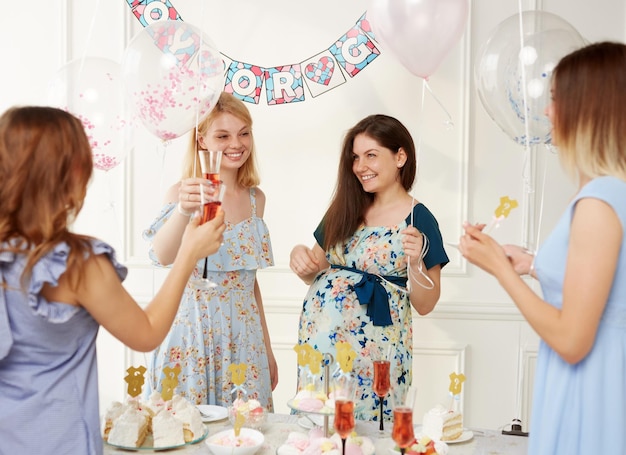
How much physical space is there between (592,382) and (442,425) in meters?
0.55

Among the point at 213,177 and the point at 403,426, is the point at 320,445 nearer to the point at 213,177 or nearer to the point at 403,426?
the point at 403,426

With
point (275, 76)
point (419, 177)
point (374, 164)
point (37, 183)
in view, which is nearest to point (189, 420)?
point (37, 183)

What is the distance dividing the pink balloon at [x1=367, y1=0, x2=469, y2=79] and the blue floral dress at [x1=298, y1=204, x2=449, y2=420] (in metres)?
0.59

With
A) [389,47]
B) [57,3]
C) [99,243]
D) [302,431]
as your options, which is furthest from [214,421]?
[57,3]

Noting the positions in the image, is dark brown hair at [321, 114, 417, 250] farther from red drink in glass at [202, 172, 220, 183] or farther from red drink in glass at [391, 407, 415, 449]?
red drink in glass at [391, 407, 415, 449]

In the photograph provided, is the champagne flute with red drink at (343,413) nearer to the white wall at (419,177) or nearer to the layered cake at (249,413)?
the layered cake at (249,413)

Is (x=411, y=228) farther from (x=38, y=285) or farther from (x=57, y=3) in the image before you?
(x=57, y=3)

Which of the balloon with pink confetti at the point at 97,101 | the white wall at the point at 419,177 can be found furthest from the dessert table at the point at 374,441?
the white wall at the point at 419,177

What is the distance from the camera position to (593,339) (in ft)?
4.41

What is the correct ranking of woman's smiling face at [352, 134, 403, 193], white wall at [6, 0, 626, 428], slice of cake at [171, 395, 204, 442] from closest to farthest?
slice of cake at [171, 395, 204, 442] < woman's smiling face at [352, 134, 403, 193] < white wall at [6, 0, 626, 428]

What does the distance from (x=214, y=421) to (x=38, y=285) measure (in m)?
0.87

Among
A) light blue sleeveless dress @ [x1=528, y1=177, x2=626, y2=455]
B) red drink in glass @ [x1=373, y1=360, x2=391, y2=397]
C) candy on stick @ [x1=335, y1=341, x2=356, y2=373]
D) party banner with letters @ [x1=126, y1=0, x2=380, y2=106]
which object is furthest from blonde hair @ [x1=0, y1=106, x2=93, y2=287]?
party banner with letters @ [x1=126, y1=0, x2=380, y2=106]

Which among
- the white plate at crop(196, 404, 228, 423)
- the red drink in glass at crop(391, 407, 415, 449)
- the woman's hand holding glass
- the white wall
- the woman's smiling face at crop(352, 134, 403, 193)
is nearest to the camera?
the red drink in glass at crop(391, 407, 415, 449)

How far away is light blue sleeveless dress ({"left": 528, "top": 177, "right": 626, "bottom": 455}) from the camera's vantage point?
1364 mm
